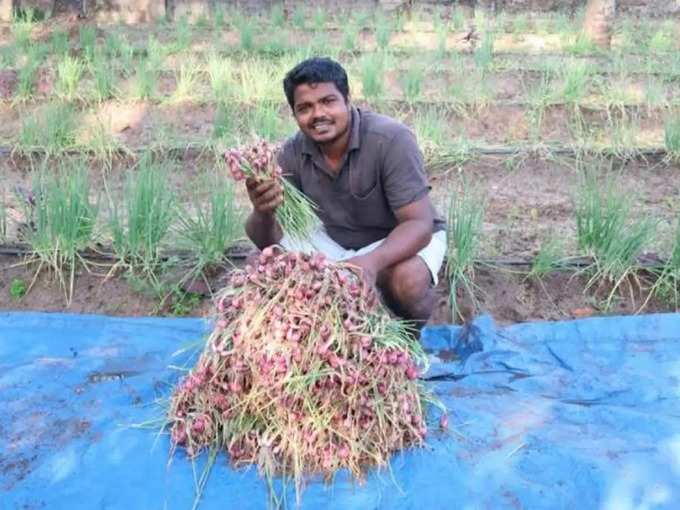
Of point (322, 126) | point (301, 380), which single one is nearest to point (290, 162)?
point (322, 126)

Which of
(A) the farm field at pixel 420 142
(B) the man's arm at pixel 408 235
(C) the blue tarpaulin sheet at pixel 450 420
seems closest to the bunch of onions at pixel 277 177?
(B) the man's arm at pixel 408 235

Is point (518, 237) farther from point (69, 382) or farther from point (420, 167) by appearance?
point (69, 382)

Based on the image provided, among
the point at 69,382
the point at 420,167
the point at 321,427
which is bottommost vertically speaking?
the point at 69,382

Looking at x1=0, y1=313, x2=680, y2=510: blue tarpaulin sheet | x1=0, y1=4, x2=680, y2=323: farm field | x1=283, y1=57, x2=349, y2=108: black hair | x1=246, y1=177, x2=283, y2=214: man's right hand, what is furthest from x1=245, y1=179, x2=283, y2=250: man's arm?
x1=0, y1=4, x2=680, y2=323: farm field

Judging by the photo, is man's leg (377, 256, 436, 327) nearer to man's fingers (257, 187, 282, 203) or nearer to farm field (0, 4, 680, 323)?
man's fingers (257, 187, 282, 203)

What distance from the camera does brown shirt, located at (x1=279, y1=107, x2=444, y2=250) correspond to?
2457 millimetres

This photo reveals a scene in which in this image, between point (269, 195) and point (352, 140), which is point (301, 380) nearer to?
point (269, 195)

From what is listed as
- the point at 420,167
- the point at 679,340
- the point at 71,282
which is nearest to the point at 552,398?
the point at 679,340

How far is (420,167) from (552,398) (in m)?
0.84

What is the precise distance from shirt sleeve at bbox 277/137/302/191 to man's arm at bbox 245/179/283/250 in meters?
0.24

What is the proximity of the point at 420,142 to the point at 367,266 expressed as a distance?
2.49m

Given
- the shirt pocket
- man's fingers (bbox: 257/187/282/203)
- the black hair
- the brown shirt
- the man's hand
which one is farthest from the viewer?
the shirt pocket

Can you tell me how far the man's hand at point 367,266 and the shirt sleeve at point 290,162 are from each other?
20.3 inches

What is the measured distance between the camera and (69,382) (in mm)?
2486
